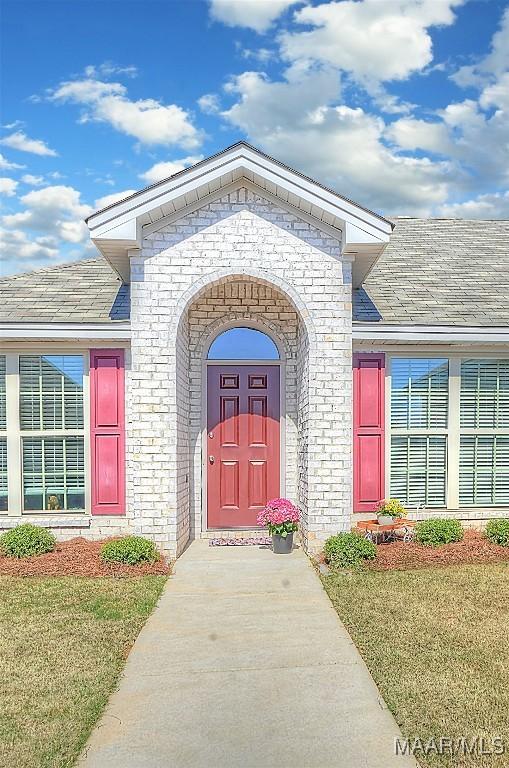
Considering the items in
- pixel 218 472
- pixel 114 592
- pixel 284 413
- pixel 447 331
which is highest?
pixel 447 331

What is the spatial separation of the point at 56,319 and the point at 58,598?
12.6 ft

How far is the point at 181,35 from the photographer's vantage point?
10.1 m

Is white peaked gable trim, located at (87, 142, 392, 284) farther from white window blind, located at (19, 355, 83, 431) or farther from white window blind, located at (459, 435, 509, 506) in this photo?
white window blind, located at (459, 435, 509, 506)

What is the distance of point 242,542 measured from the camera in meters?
9.27

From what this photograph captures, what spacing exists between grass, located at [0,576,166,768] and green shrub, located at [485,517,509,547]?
4.69 meters

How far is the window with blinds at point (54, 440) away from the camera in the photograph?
8.77 meters

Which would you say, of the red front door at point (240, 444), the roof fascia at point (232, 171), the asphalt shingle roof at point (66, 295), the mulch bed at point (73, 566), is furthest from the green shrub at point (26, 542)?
the roof fascia at point (232, 171)

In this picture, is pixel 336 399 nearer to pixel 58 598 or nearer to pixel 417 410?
pixel 417 410

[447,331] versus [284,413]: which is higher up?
[447,331]

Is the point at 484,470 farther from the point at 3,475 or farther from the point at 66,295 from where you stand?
the point at 3,475

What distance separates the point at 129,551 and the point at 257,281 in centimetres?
394

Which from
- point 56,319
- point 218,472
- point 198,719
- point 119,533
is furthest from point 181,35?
point 198,719

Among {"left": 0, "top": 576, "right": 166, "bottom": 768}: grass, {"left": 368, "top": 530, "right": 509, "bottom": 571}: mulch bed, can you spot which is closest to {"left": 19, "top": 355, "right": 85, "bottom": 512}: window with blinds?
{"left": 0, "top": 576, "right": 166, "bottom": 768}: grass

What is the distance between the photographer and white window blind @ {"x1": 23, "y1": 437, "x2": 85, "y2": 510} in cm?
878
